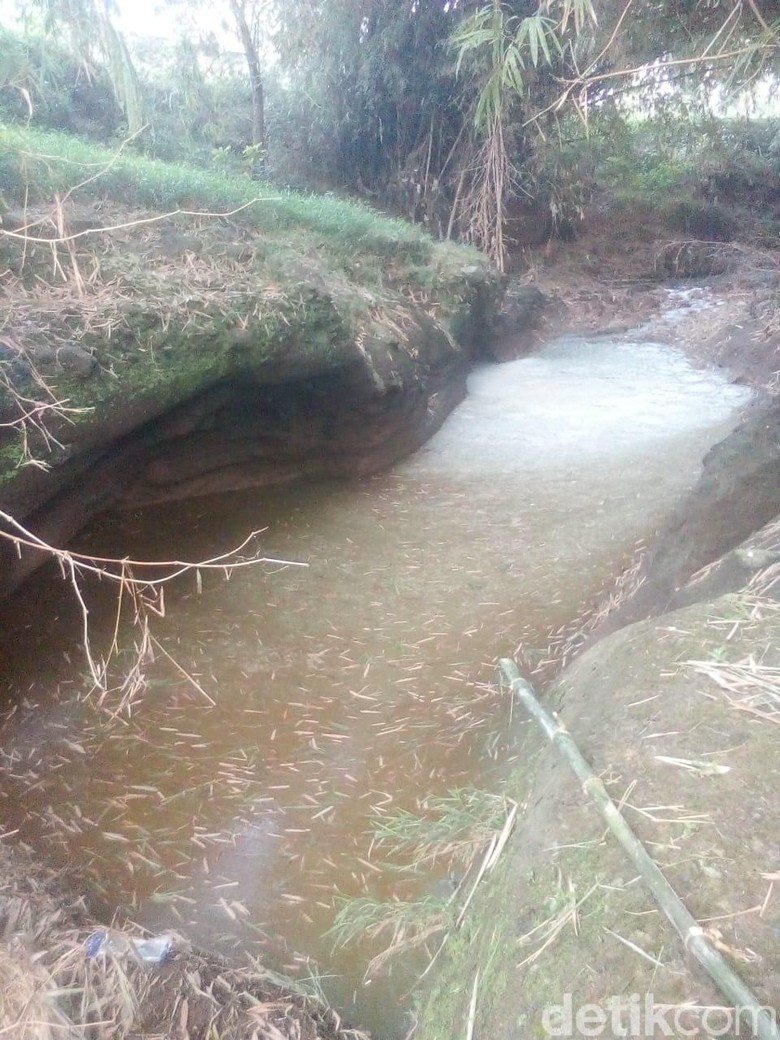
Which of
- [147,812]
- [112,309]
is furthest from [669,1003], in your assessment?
[112,309]

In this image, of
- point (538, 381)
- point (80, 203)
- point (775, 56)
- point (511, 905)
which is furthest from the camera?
point (538, 381)

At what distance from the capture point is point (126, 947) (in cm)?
210

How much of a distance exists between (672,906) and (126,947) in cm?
148

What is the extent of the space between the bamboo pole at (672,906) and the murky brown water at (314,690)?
858 millimetres

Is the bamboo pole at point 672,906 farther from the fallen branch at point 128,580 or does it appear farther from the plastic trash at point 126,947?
the plastic trash at point 126,947

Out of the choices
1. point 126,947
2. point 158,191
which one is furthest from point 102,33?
point 126,947

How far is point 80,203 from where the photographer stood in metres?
5.36

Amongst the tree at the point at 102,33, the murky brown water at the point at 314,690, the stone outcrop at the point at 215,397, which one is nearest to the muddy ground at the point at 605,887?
the murky brown water at the point at 314,690

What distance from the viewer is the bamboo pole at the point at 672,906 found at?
49.1 inches

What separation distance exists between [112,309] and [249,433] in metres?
1.73

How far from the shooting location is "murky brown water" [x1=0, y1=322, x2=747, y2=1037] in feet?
8.38

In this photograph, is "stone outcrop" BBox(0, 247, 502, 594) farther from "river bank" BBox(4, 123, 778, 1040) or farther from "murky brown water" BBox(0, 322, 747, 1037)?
"river bank" BBox(4, 123, 778, 1040)

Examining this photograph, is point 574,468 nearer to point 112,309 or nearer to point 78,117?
point 112,309

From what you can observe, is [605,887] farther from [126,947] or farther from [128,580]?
[126,947]
